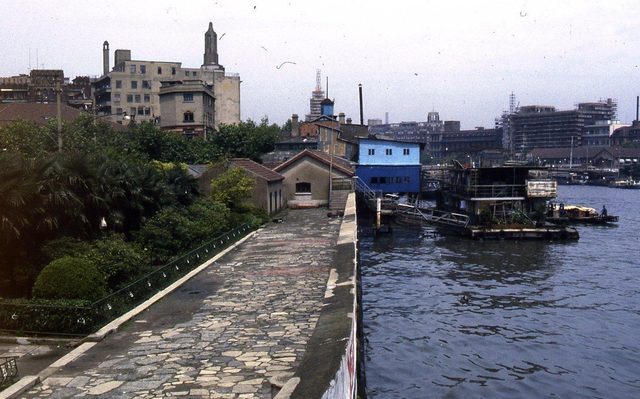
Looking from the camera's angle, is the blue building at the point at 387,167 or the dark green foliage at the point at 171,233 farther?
the blue building at the point at 387,167

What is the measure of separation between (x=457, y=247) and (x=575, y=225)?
25.2 metres

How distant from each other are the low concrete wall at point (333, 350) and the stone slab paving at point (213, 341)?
2.22 feet

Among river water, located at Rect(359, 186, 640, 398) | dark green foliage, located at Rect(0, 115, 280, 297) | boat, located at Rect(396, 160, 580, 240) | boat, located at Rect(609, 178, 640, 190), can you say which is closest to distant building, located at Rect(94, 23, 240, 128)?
boat, located at Rect(396, 160, 580, 240)

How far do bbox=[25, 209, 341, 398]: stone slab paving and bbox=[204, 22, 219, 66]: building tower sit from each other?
114 metres

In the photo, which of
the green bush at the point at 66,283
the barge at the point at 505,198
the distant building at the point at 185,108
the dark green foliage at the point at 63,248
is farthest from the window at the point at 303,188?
the green bush at the point at 66,283

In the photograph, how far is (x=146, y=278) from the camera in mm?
21328

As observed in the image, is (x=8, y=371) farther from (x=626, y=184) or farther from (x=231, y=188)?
(x=626, y=184)

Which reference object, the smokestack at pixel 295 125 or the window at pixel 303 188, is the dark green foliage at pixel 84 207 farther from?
the smokestack at pixel 295 125

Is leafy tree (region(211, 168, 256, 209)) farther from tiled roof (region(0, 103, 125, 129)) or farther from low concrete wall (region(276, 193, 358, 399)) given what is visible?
tiled roof (region(0, 103, 125, 129))

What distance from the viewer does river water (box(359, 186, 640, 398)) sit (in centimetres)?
2181

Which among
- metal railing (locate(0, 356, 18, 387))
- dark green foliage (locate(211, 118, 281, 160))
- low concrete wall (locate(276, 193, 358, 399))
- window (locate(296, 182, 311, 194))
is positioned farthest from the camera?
dark green foliage (locate(211, 118, 281, 160))

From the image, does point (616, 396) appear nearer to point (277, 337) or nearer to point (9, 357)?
point (277, 337)

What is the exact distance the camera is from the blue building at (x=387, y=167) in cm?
7388

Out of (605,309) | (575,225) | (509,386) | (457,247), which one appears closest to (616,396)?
(509,386)
